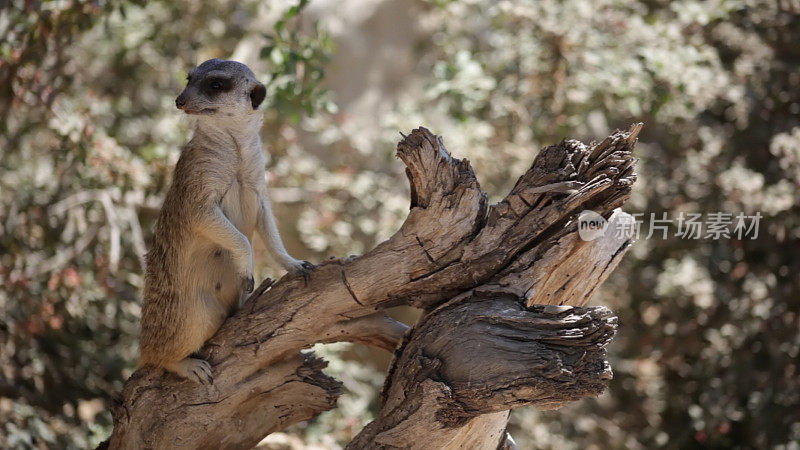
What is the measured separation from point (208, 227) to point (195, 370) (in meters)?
0.49

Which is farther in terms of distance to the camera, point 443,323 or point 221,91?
point 221,91

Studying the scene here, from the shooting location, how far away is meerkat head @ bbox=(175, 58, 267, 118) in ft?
8.46

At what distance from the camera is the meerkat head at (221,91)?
8.46ft

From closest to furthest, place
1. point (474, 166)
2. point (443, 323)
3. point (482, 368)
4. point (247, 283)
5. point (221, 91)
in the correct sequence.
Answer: point (482, 368), point (443, 323), point (221, 91), point (247, 283), point (474, 166)

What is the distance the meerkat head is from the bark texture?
0.57 metres

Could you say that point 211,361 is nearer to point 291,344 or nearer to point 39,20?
point 291,344

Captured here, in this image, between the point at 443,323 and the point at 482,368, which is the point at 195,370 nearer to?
the point at 443,323

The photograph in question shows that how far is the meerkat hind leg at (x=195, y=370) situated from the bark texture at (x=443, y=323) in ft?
0.11

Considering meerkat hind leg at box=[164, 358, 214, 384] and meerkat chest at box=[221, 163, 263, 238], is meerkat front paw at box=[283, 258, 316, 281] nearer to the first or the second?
meerkat chest at box=[221, 163, 263, 238]

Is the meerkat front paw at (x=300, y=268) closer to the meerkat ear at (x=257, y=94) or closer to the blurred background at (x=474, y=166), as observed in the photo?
the meerkat ear at (x=257, y=94)

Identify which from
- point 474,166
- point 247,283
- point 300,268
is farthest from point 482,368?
point 474,166


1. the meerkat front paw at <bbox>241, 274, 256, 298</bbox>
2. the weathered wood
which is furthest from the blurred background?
the weathered wood

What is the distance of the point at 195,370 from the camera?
106 inches

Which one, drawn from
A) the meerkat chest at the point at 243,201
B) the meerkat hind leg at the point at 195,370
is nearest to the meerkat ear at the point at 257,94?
the meerkat chest at the point at 243,201
